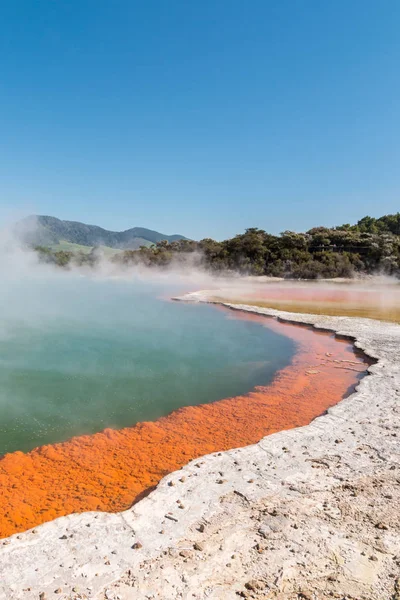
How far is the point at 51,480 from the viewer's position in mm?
4668

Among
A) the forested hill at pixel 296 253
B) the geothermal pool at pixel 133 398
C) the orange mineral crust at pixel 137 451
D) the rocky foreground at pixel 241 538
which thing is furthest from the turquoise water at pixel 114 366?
the forested hill at pixel 296 253

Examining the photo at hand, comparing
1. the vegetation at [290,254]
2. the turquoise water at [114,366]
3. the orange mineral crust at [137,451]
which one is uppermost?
the vegetation at [290,254]

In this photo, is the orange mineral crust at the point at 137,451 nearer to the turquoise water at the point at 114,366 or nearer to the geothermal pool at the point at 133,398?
the geothermal pool at the point at 133,398

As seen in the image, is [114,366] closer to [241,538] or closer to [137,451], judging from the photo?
[137,451]

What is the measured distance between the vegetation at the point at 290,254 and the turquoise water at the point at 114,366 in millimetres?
24784

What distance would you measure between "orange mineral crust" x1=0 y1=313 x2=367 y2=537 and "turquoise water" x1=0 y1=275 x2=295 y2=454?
1.43 feet

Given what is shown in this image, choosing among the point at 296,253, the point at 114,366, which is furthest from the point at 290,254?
the point at 114,366

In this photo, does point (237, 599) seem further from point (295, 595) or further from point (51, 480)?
point (51, 480)

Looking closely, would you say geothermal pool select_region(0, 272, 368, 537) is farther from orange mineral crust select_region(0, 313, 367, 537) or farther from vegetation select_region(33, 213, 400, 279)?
vegetation select_region(33, 213, 400, 279)

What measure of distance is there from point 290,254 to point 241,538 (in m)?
39.3

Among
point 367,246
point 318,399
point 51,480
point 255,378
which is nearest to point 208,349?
point 255,378

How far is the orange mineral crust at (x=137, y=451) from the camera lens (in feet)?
13.8

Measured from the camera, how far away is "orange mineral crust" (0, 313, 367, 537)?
13.8 feet

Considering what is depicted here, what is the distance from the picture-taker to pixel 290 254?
40.7 m
